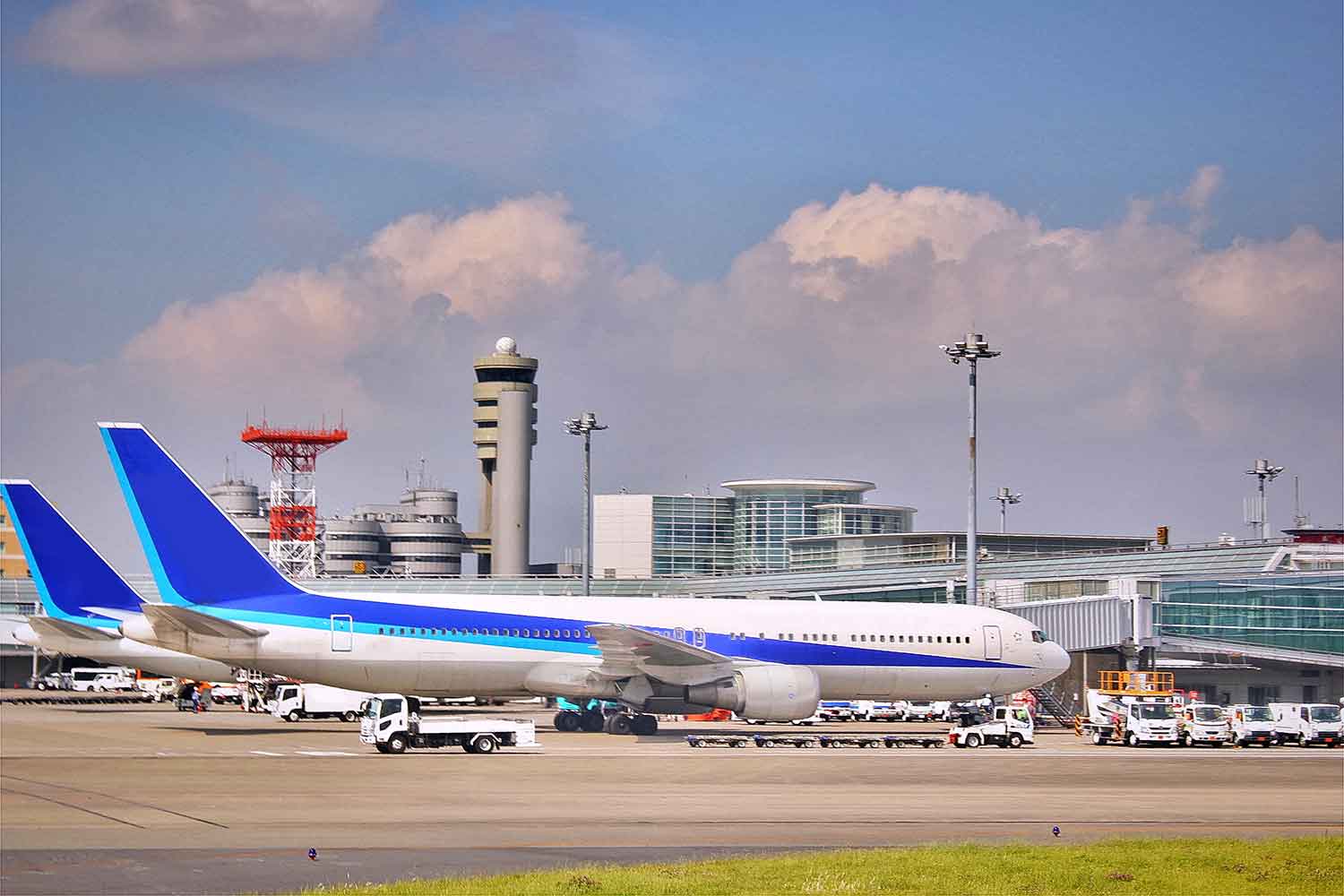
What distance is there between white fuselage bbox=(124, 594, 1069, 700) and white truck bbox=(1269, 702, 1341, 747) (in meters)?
7.34

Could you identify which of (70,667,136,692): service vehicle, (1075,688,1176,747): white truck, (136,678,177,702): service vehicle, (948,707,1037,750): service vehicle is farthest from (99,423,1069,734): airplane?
(70,667,136,692): service vehicle

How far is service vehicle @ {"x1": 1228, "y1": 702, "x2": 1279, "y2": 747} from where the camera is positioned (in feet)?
171

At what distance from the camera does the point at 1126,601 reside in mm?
66125

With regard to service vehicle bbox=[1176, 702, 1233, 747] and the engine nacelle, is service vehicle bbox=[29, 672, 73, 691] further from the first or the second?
service vehicle bbox=[1176, 702, 1233, 747]

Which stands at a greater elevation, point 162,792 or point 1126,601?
point 1126,601

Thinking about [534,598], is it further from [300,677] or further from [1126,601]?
[1126,601]

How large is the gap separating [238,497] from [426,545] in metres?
23.8

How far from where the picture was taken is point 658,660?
4947cm

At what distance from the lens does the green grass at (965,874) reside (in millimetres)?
18531

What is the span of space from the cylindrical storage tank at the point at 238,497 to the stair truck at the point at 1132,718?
14667 cm

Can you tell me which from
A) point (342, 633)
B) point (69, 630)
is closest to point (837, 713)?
point (342, 633)

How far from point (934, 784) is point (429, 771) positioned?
1121cm

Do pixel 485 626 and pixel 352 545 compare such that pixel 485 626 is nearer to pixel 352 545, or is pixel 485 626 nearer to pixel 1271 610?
pixel 1271 610

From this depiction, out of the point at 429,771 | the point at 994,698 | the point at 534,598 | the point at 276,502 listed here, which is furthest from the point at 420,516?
the point at 429,771
